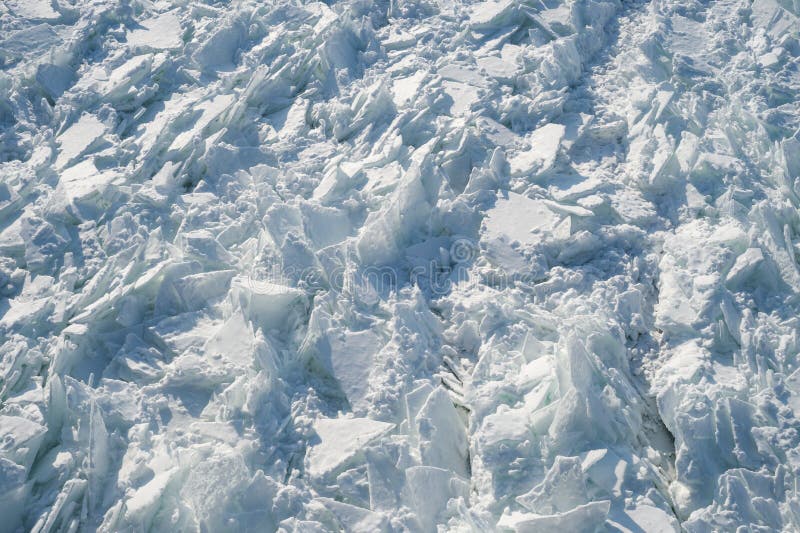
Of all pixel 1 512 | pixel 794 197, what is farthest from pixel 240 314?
pixel 794 197

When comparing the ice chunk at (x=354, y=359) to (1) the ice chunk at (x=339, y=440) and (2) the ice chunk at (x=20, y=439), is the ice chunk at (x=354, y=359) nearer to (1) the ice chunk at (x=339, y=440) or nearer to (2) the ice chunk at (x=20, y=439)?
(1) the ice chunk at (x=339, y=440)

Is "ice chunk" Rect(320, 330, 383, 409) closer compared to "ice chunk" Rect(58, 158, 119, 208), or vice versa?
"ice chunk" Rect(320, 330, 383, 409)

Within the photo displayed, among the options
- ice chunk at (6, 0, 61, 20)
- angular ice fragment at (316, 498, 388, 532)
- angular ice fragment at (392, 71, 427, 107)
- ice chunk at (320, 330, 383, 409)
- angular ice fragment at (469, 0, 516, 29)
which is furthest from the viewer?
ice chunk at (6, 0, 61, 20)

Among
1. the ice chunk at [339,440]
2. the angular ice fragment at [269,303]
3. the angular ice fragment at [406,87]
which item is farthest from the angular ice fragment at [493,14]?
the ice chunk at [339,440]

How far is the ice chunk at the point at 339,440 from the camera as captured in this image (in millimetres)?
2135

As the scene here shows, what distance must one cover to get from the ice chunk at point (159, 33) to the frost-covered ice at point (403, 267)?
2cm

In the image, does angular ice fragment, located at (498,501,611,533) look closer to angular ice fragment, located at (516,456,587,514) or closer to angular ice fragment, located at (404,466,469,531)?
angular ice fragment, located at (516,456,587,514)

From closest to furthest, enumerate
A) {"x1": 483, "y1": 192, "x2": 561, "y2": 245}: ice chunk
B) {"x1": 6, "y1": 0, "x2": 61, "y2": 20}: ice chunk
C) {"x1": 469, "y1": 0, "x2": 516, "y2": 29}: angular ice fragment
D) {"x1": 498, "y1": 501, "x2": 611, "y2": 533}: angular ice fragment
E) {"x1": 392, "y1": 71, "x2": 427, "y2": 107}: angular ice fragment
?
1. {"x1": 498, "y1": 501, "x2": 611, "y2": 533}: angular ice fragment
2. {"x1": 483, "y1": 192, "x2": 561, "y2": 245}: ice chunk
3. {"x1": 392, "y1": 71, "x2": 427, "y2": 107}: angular ice fragment
4. {"x1": 469, "y1": 0, "x2": 516, "y2": 29}: angular ice fragment
5. {"x1": 6, "y1": 0, "x2": 61, "y2": 20}: ice chunk

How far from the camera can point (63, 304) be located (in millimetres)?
2631

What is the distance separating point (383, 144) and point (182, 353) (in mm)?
1239

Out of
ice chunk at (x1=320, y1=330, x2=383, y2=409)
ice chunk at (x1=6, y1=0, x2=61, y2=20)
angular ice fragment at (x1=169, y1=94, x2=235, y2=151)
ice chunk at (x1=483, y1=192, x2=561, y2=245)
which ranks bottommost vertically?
ice chunk at (x1=320, y1=330, x2=383, y2=409)

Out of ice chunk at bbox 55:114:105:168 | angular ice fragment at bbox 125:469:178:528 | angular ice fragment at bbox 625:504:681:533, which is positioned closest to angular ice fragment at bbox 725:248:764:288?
angular ice fragment at bbox 625:504:681:533

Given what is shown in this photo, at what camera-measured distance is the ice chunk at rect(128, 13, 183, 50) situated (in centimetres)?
389

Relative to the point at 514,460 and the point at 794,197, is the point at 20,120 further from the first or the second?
the point at 794,197
